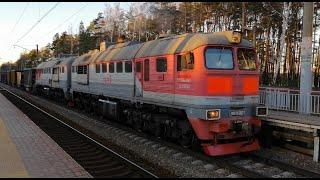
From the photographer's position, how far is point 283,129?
13125 millimetres

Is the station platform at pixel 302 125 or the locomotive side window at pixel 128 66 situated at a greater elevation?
the locomotive side window at pixel 128 66

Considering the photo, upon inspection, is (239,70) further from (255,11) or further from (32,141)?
(255,11)

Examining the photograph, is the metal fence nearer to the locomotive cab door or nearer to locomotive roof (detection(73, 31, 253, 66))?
locomotive roof (detection(73, 31, 253, 66))

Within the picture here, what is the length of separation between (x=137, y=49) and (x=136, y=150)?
434cm

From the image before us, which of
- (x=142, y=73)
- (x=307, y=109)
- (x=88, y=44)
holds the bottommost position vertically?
(x=307, y=109)

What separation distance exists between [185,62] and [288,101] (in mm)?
5458

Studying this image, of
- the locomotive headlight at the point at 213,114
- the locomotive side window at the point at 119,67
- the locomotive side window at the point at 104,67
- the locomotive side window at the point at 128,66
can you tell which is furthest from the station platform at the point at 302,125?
the locomotive side window at the point at 104,67

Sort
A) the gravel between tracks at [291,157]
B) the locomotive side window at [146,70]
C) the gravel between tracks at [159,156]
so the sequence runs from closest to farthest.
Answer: the gravel between tracks at [159,156] < the gravel between tracks at [291,157] < the locomotive side window at [146,70]

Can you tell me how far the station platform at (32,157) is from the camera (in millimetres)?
9375

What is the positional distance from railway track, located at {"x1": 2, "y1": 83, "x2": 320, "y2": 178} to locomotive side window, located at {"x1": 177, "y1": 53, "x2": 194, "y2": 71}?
2325 millimetres

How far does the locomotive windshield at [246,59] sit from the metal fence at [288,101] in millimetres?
3359

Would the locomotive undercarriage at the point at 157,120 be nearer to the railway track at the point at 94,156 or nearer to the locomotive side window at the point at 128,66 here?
the locomotive side window at the point at 128,66

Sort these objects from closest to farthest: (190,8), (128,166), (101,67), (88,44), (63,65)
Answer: (128,166) → (101,67) → (63,65) → (190,8) → (88,44)

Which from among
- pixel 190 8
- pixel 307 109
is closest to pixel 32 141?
pixel 307 109
